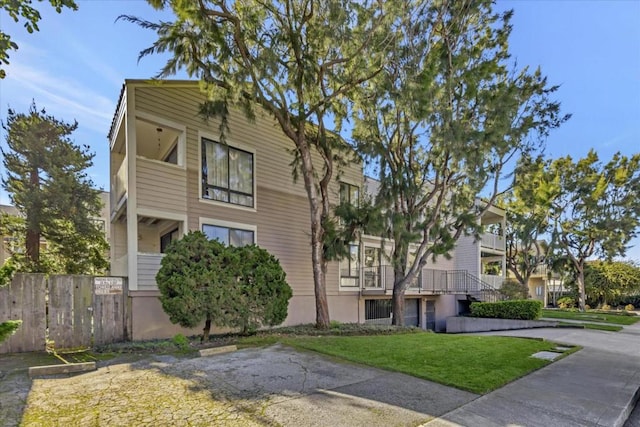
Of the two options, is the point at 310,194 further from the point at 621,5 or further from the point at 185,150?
the point at 621,5

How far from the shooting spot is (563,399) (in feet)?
16.7

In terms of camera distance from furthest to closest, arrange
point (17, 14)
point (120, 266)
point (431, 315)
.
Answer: point (431, 315)
point (120, 266)
point (17, 14)

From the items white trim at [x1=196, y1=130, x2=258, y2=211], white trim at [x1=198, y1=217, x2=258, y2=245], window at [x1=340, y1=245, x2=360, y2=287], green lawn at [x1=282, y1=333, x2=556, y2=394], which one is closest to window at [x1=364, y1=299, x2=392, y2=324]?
window at [x1=340, y1=245, x2=360, y2=287]

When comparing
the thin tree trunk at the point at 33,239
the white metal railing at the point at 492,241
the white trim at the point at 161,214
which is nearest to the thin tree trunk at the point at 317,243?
the white trim at the point at 161,214

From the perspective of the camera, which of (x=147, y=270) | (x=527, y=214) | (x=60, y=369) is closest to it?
(x=60, y=369)

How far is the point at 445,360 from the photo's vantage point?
273 inches

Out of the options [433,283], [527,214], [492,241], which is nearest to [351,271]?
[433,283]

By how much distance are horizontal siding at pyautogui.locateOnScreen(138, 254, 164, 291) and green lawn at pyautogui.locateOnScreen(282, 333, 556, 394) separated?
3854 millimetres

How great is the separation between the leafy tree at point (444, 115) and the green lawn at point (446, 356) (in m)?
3.85

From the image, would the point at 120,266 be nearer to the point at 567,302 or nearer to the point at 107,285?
the point at 107,285

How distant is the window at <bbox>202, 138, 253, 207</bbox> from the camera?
1115 centimetres

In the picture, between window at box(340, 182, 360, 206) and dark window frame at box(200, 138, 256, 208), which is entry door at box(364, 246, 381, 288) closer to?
window at box(340, 182, 360, 206)

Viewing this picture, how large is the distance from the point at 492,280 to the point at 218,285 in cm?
1979

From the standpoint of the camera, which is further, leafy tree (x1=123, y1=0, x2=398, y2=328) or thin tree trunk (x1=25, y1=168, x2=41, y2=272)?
thin tree trunk (x1=25, y1=168, x2=41, y2=272)
